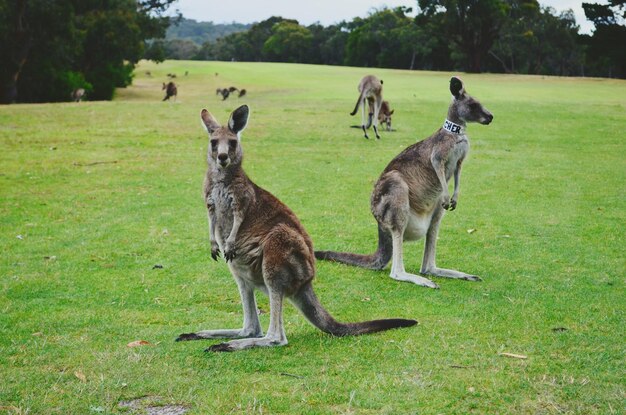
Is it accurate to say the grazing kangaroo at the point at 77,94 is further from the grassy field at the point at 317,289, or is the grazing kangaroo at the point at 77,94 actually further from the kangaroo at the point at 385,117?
the kangaroo at the point at 385,117

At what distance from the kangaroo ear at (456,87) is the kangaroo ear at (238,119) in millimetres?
3050

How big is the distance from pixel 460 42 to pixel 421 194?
56.0 m

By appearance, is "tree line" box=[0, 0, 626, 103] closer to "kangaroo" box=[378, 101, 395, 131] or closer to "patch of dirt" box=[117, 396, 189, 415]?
"kangaroo" box=[378, 101, 395, 131]

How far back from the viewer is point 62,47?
99.7 feet

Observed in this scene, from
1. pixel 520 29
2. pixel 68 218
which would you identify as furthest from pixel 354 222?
pixel 520 29

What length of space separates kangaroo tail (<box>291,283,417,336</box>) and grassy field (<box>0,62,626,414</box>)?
8 centimetres

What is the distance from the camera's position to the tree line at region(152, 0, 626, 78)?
49188 millimetres

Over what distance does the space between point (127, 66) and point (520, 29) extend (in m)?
38.3

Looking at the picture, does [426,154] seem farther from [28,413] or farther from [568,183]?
[568,183]

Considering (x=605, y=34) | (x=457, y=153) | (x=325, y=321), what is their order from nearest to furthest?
(x=325, y=321) < (x=457, y=153) < (x=605, y=34)

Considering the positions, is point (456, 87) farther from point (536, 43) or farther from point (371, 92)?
point (536, 43)

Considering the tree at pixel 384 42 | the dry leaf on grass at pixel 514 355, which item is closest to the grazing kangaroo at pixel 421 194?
the dry leaf on grass at pixel 514 355

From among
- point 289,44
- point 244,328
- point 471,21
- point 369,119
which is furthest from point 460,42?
point 244,328

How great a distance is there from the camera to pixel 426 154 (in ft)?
24.9
